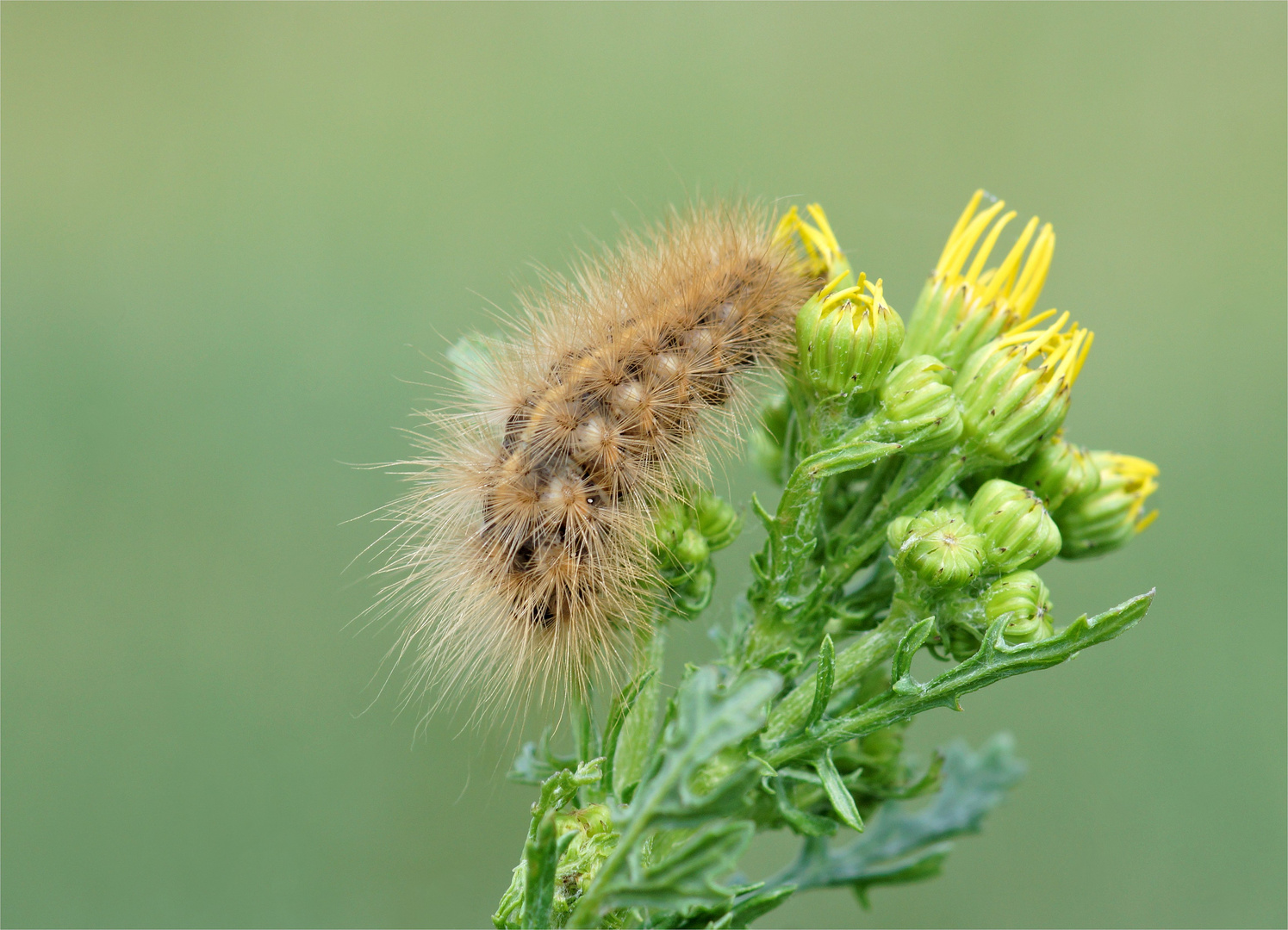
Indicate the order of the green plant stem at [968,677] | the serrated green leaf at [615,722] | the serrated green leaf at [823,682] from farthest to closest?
1. the serrated green leaf at [615,722]
2. the serrated green leaf at [823,682]
3. the green plant stem at [968,677]

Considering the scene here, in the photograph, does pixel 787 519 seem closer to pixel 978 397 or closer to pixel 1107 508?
pixel 978 397

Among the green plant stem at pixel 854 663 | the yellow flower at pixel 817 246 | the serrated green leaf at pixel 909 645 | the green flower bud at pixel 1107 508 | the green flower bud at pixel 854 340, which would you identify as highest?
the yellow flower at pixel 817 246

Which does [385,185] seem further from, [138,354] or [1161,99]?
[1161,99]

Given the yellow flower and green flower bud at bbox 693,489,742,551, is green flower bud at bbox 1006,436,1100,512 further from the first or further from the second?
green flower bud at bbox 693,489,742,551

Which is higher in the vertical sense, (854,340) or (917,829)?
(854,340)

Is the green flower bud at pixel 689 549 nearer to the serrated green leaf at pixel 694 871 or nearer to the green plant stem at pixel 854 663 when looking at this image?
the green plant stem at pixel 854 663

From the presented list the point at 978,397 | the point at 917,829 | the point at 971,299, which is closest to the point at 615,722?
the point at 978,397

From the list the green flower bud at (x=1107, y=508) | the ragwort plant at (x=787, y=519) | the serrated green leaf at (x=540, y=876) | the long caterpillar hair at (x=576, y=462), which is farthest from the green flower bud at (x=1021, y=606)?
the serrated green leaf at (x=540, y=876)
